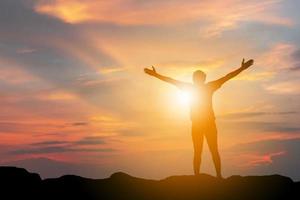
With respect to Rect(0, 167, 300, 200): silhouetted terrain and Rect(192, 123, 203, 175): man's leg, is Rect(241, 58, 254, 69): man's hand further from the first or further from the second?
Rect(0, 167, 300, 200): silhouetted terrain

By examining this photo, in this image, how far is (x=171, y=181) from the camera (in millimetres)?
24953

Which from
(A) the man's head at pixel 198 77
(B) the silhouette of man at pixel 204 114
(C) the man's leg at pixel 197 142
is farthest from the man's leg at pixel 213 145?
(A) the man's head at pixel 198 77

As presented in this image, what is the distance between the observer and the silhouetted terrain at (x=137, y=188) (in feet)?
76.9

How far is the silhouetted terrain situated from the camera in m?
23.4

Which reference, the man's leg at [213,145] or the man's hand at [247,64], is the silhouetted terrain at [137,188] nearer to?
the man's leg at [213,145]

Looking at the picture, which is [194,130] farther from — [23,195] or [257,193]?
[23,195]

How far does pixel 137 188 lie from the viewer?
24.1m

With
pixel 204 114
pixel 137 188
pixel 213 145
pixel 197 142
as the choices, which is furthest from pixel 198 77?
pixel 137 188

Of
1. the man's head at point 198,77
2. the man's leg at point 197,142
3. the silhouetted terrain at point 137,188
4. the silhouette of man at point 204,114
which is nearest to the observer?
the silhouetted terrain at point 137,188

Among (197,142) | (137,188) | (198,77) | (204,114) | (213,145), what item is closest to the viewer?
(137,188)

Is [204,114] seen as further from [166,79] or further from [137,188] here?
[137,188]

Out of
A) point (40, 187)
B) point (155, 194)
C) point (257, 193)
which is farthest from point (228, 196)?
point (40, 187)

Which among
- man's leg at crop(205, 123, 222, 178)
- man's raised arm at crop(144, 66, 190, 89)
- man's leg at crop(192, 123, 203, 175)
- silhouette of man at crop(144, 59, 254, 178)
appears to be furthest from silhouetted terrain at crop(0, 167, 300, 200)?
man's raised arm at crop(144, 66, 190, 89)

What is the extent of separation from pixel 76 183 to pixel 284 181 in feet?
28.3
